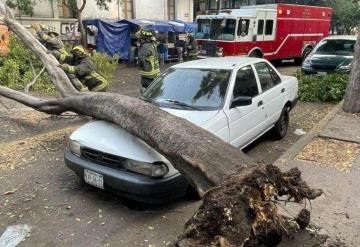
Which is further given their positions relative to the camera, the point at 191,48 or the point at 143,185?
the point at 191,48

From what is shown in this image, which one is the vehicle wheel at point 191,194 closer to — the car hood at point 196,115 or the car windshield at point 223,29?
the car hood at point 196,115

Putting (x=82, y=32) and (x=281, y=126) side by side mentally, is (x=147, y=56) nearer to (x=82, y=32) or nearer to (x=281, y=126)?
(x=281, y=126)

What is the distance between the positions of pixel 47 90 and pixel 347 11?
3561 centimetres

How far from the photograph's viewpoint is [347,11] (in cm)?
3831

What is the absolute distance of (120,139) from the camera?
431 centimetres

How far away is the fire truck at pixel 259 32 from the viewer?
15953mm

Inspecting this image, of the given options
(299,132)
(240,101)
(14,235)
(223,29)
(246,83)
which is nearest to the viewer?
(14,235)

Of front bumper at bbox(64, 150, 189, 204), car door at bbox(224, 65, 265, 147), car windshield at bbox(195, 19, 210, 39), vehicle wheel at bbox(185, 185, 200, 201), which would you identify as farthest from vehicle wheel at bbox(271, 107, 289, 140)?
car windshield at bbox(195, 19, 210, 39)

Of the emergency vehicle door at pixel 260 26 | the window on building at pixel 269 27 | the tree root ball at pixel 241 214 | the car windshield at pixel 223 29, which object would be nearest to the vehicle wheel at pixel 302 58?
the window on building at pixel 269 27

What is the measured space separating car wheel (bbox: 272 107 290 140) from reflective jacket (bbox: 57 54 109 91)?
345cm

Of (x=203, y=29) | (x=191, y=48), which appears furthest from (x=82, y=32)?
(x=191, y=48)

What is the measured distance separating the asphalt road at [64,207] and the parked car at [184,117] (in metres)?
0.31

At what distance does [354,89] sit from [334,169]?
3414 mm

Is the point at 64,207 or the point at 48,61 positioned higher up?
the point at 48,61
